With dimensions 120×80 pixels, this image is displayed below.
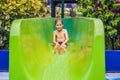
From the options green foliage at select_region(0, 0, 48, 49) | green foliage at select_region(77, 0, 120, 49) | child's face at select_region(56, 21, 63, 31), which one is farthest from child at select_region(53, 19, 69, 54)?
green foliage at select_region(0, 0, 48, 49)

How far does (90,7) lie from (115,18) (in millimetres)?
495

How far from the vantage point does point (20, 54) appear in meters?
5.86

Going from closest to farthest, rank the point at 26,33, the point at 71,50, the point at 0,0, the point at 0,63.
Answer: the point at 26,33, the point at 71,50, the point at 0,63, the point at 0,0

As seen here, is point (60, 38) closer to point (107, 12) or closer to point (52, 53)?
point (52, 53)

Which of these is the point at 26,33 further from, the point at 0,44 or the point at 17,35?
the point at 0,44

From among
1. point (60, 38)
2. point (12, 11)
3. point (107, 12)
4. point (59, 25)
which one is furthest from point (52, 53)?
point (12, 11)

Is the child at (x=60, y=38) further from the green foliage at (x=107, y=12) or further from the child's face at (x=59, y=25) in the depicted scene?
the green foliage at (x=107, y=12)

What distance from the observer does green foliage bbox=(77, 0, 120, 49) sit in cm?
789

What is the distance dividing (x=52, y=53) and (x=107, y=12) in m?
1.59

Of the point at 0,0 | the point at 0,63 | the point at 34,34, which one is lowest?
the point at 0,63

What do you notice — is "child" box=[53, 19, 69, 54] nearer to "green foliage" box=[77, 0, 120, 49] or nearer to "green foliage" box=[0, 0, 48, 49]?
"green foliage" box=[77, 0, 120, 49]

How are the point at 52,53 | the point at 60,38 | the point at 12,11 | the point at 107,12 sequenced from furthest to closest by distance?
the point at 12,11 < the point at 107,12 < the point at 52,53 < the point at 60,38

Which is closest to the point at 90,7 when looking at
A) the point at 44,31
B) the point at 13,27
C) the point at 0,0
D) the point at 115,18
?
the point at 115,18

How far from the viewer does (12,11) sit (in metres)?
8.47
